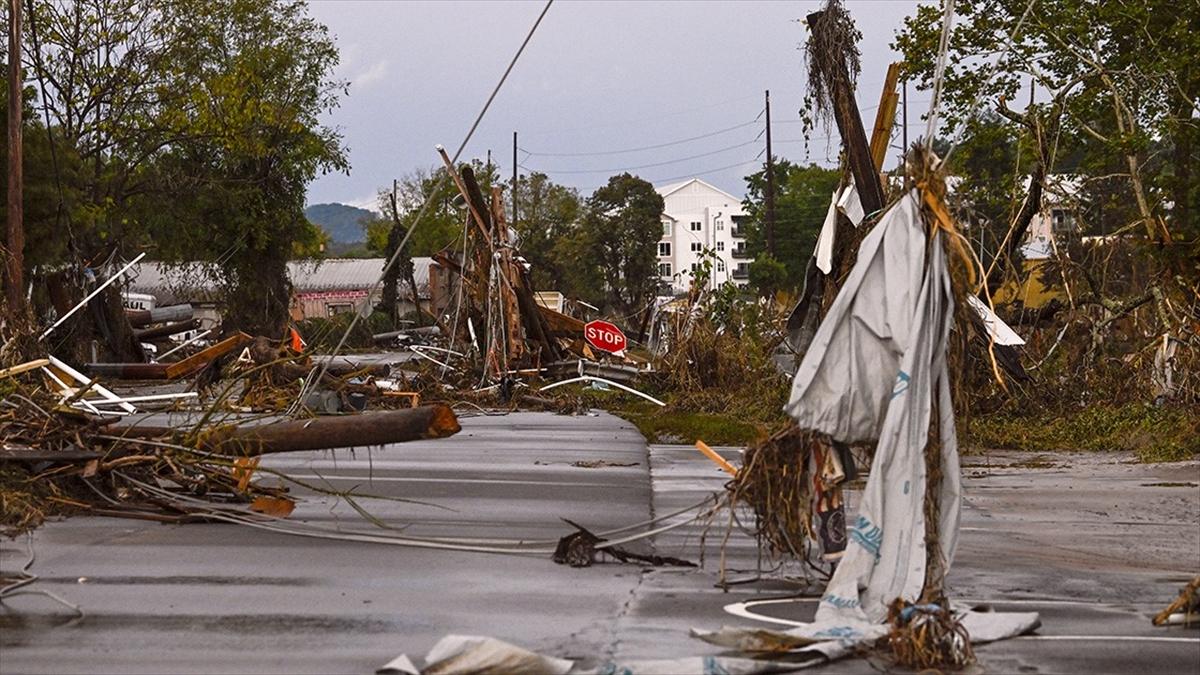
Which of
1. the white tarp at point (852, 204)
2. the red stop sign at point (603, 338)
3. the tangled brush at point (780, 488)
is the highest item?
the white tarp at point (852, 204)

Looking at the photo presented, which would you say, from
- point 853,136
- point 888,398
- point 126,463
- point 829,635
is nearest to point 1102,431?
point 853,136

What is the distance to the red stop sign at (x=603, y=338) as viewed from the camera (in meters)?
29.4

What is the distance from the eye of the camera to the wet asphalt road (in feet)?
25.1

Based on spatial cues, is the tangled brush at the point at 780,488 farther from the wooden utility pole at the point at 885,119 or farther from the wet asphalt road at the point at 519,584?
the wooden utility pole at the point at 885,119

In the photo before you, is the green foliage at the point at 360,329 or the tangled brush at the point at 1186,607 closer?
the tangled brush at the point at 1186,607

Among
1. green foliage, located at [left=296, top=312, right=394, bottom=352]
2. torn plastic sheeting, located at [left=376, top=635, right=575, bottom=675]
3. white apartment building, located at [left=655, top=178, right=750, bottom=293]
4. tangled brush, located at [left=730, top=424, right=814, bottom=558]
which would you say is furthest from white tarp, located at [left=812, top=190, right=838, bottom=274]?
white apartment building, located at [left=655, top=178, right=750, bottom=293]

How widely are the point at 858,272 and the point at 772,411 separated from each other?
526 inches

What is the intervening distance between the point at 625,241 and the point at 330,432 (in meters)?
68.6

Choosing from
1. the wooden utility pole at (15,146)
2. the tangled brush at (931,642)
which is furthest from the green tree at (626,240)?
the tangled brush at (931,642)

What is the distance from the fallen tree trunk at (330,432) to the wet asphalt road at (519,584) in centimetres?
68

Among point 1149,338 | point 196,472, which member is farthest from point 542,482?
point 1149,338

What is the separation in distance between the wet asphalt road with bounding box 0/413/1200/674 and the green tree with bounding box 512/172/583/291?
6509 cm

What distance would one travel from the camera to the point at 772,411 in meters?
21.7

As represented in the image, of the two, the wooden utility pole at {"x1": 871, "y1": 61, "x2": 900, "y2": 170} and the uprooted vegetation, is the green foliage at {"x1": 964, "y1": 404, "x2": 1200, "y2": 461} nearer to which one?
the uprooted vegetation
